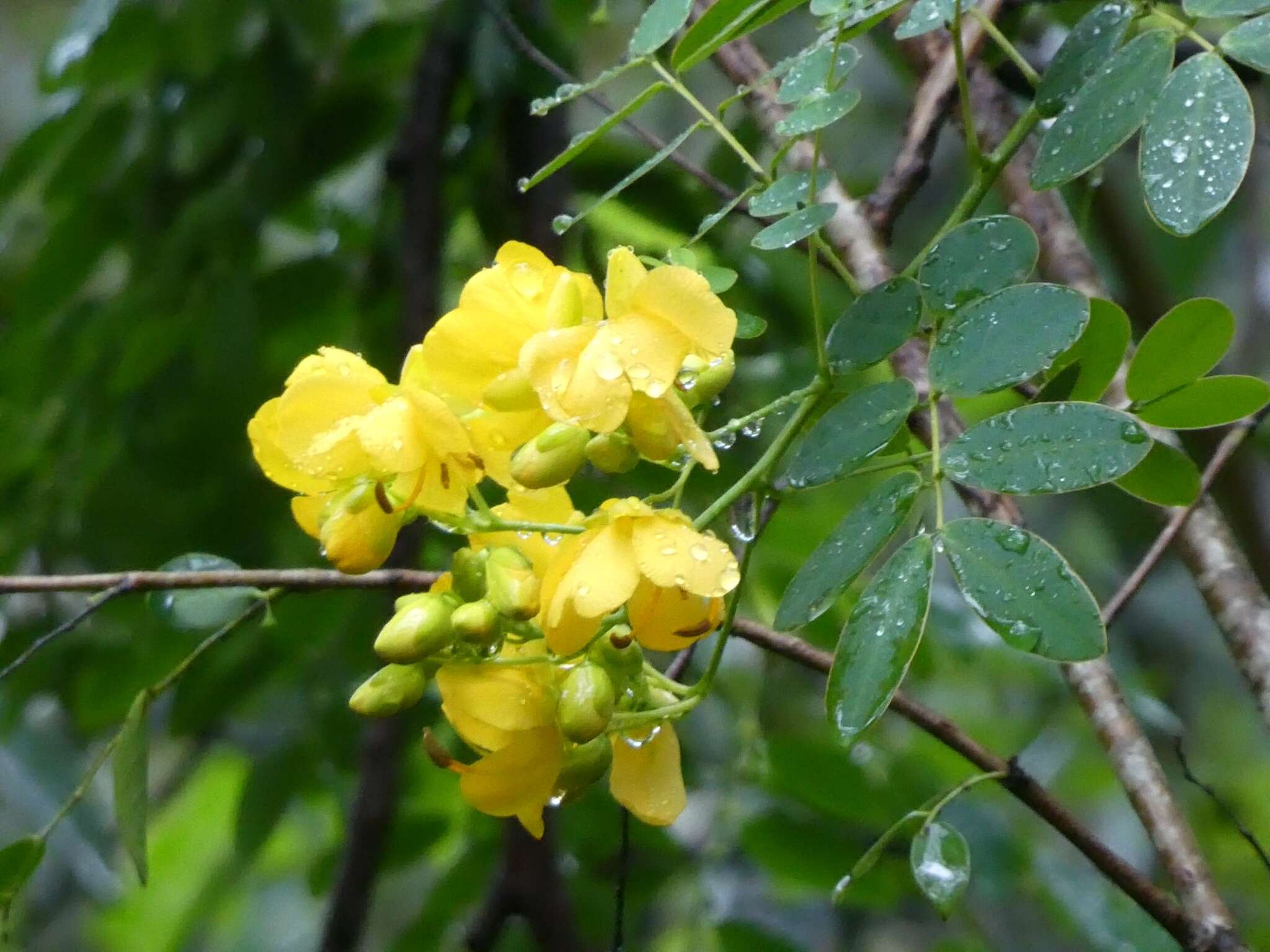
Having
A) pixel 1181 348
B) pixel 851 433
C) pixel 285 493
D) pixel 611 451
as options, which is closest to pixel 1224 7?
pixel 1181 348

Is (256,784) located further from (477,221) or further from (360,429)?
(360,429)

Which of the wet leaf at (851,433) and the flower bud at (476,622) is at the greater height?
the flower bud at (476,622)

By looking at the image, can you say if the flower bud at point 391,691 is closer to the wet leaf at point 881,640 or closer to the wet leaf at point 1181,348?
the wet leaf at point 881,640

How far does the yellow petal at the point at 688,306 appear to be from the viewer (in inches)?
20.0

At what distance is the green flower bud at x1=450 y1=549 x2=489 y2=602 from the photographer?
1.77 ft

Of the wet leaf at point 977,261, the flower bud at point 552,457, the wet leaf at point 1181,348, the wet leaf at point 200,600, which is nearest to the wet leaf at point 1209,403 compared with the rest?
the wet leaf at point 1181,348

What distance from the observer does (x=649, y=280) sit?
1.67 feet

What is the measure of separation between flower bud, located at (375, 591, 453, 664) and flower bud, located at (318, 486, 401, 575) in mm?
30

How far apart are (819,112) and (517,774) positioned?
1.07 ft

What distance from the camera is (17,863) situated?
73cm

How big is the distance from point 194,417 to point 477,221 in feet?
1.13

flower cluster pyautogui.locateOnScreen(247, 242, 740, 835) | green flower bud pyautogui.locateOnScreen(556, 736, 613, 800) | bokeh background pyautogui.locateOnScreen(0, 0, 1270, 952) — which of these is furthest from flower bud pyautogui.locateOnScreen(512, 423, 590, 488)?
bokeh background pyautogui.locateOnScreen(0, 0, 1270, 952)

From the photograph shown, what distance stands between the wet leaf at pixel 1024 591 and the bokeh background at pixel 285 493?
61 cm

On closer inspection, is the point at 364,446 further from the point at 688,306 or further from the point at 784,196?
the point at 784,196
